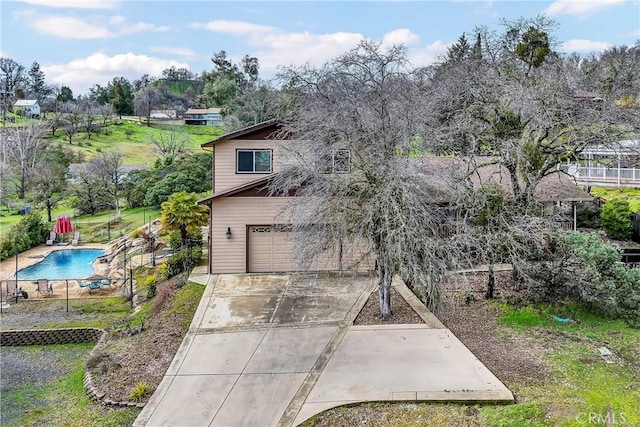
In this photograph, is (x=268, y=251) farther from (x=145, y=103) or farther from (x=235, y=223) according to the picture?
(x=145, y=103)

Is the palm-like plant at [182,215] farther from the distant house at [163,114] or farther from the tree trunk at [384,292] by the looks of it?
the distant house at [163,114]

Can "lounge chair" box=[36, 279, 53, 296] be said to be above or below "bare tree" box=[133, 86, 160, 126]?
below

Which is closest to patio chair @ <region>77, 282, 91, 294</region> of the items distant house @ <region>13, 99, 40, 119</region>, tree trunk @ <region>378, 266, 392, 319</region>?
tree trunk @ <region>378, 266, 392, 319</region>

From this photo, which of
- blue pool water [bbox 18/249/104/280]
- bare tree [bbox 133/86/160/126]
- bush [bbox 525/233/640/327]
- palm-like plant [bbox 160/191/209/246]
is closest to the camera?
bush [bbox 525/233/640/327]

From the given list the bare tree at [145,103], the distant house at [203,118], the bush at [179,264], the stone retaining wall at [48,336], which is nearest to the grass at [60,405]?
the stone retaining wall at [48,336]

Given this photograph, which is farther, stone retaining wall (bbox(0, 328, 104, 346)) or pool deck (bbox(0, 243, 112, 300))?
pool deck (bbox(0, 243, 112, 300))

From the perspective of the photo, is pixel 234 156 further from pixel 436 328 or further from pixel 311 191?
pixel 436 328

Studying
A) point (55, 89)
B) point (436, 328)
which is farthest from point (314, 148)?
point (55, 89)

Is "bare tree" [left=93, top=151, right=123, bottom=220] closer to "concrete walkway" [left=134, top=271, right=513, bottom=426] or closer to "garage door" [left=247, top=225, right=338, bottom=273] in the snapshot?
"garage door" [left=247, top=225, right=338, bottom=273]

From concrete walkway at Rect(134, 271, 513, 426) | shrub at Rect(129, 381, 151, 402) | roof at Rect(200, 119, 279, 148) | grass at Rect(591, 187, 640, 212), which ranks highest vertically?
roof at Rect(200, 119, 279, 148)
